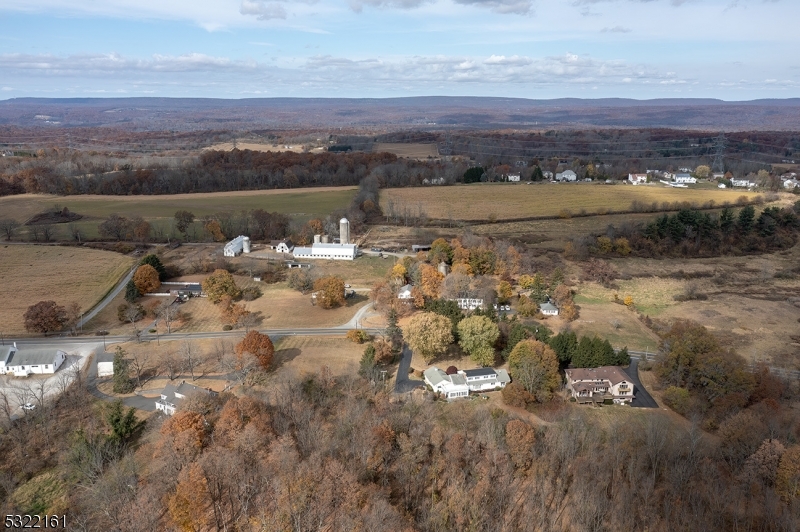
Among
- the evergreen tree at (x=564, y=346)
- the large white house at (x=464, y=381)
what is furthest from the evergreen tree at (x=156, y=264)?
the evergreen tree at (x=564, y=346)

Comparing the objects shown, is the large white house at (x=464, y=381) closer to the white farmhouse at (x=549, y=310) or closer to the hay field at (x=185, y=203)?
the white farmhouse at (x=549, y=310)

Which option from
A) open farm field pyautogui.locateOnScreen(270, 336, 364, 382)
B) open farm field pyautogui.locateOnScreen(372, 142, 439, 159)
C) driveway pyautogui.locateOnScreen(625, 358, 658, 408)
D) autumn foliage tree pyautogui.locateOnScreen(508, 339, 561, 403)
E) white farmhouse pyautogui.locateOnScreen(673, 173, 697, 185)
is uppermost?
open farm field pyautogui.locateOnScreen(372, 142, 439, 159)

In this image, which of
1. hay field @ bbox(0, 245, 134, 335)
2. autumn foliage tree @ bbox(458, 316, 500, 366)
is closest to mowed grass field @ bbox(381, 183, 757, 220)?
autumn foliage tree @ bbox(458, 316, 500, 366)

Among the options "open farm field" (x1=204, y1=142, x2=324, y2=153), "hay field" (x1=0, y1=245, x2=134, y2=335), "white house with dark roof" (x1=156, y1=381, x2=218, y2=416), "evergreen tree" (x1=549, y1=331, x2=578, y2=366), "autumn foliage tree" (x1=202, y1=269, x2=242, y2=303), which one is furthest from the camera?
"open farm field" (x1=204, y1=142, x2=324, y2=153)

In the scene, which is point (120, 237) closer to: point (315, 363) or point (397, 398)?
point (315, 363)

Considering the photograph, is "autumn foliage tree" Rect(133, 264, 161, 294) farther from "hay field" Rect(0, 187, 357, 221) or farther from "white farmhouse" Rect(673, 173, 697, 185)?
"white farmhouse" Rect(673, 173, 697, 185)

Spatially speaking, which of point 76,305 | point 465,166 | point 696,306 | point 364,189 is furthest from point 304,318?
point 465,166
